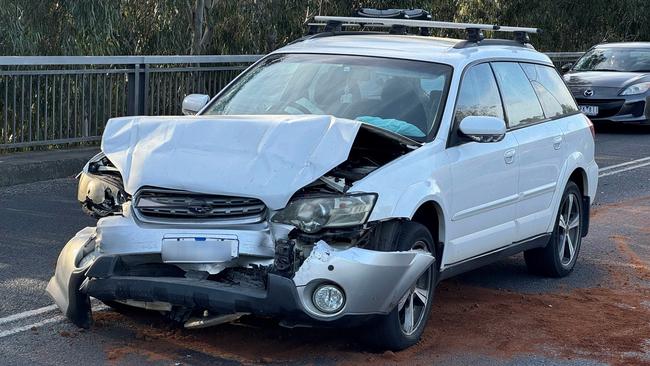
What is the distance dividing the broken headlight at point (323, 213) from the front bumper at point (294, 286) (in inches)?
4.9

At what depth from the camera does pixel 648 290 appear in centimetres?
831

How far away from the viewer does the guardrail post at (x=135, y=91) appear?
13695 millimetres

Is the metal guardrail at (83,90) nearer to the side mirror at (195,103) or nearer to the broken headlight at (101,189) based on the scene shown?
the side mirror at (195,103)

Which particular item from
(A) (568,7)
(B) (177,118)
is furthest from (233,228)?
(A) (568,7)

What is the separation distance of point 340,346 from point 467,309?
1326 mm

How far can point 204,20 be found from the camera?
19.4m

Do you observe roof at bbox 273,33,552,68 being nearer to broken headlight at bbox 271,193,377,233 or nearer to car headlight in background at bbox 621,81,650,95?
broken headlight at bbox 271,193,377,233

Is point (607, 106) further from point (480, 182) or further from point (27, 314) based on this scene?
point (27, 314)

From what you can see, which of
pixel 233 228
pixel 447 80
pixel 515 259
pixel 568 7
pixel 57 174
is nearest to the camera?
pixel 233 228

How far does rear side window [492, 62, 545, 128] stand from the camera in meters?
7.90

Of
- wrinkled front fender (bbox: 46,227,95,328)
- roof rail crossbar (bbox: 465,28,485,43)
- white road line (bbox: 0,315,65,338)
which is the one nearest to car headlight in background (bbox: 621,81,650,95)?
roof rail crossbar (bbox: 465,28,485,43)

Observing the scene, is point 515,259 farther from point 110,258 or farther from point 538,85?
point 110,258

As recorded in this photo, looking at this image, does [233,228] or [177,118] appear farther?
[177,118]

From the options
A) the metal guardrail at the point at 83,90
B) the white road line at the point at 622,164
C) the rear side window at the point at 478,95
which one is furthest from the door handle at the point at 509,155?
the white road line at the point at 622,164
